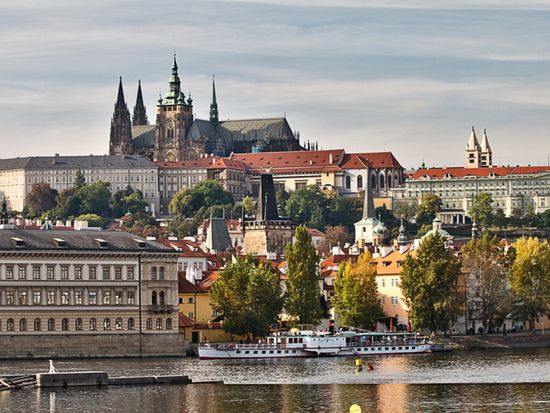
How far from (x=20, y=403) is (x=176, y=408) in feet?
20.4

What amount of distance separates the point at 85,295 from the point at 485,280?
31896 mm

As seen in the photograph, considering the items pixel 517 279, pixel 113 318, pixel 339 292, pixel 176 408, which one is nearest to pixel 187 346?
pixel 113 318

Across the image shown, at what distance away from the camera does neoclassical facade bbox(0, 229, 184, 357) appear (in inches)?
4065

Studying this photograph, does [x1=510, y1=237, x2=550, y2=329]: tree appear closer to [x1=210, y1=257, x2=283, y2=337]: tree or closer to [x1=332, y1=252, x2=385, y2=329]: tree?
[x1=332, y1=252, x2=385, y2=329]: tree

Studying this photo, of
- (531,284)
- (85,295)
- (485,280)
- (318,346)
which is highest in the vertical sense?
(485,280)

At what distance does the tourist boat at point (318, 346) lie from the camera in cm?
10775

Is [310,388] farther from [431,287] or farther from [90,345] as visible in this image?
[431,287]

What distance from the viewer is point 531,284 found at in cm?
12744

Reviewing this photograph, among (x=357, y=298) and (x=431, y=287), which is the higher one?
(x=431, y=287)

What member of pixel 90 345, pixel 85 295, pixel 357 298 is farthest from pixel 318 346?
pixel 85 295

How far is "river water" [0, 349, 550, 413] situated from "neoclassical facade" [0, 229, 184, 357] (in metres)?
2.43

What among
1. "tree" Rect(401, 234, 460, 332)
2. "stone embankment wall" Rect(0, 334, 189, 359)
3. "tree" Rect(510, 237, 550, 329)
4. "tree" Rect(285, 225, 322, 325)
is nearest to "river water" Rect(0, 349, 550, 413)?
"stone embankment wall" Rect(0, 334, 189, 359)

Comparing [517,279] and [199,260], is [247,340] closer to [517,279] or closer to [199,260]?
[517,279]

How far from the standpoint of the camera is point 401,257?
134125 millimetres
